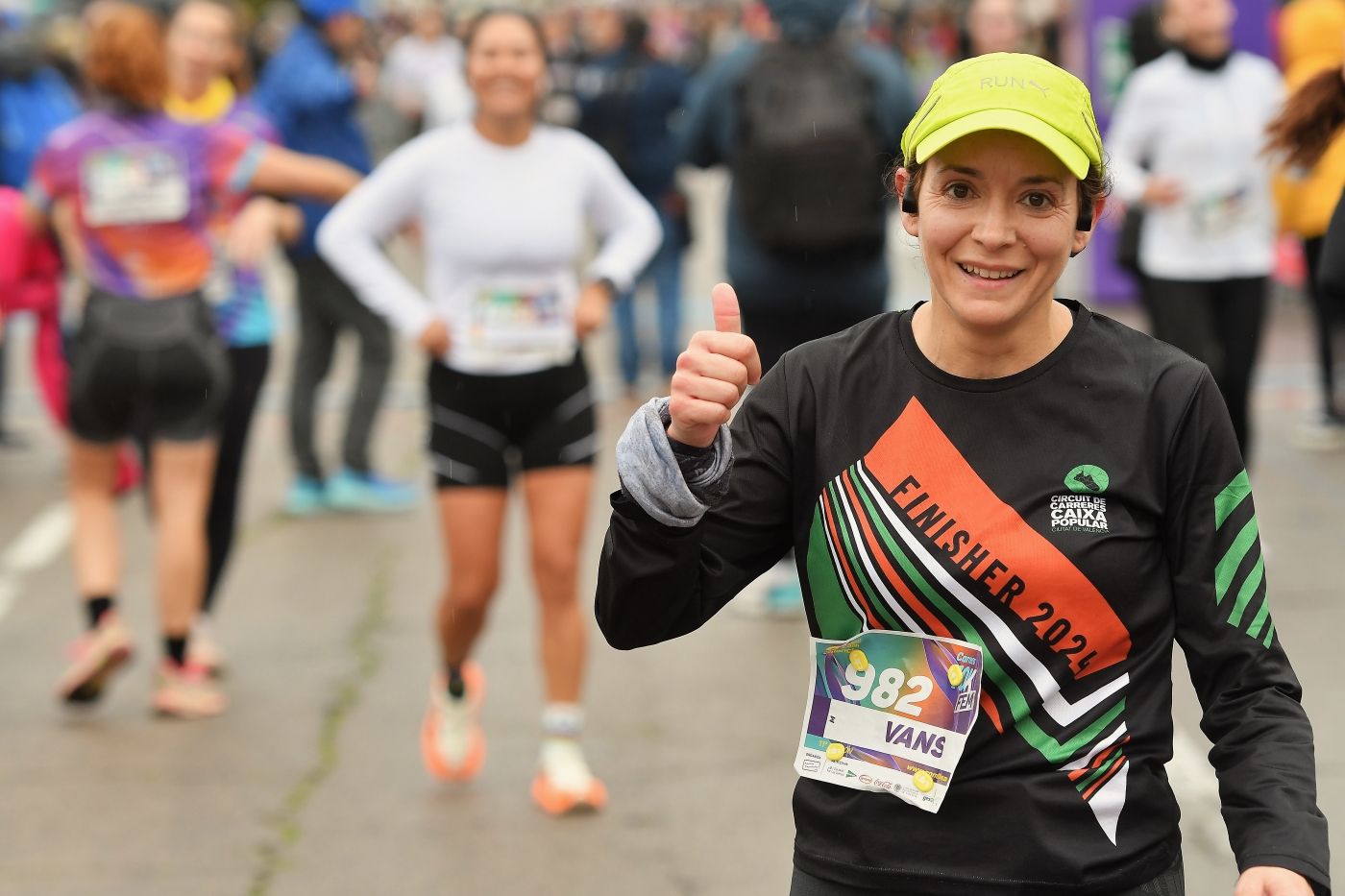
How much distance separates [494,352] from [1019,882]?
10.6 ft

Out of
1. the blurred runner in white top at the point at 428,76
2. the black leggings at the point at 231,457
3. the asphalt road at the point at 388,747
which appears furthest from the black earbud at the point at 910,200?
the blurred runner in white top at the point at 428,76

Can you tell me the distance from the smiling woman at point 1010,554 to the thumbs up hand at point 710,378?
0.01 meters

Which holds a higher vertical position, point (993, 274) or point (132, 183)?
point (993, 274)

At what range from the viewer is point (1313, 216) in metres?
8.09

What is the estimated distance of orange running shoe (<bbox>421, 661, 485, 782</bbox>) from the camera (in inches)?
221

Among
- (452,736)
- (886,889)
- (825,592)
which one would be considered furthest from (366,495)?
(886,889)

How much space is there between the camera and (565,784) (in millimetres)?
5375

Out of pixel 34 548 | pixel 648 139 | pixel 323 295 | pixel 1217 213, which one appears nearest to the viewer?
pixel 1217 213

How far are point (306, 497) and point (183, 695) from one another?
3028 mm

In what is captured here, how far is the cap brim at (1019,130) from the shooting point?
7.64 ft

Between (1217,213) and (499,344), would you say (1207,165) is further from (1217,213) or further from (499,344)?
(499,344)

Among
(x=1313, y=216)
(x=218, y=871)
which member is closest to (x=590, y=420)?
(x=218, y=871)

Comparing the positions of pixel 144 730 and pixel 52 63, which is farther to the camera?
pixel 52 63

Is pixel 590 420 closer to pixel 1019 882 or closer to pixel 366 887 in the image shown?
pixel 366 887
